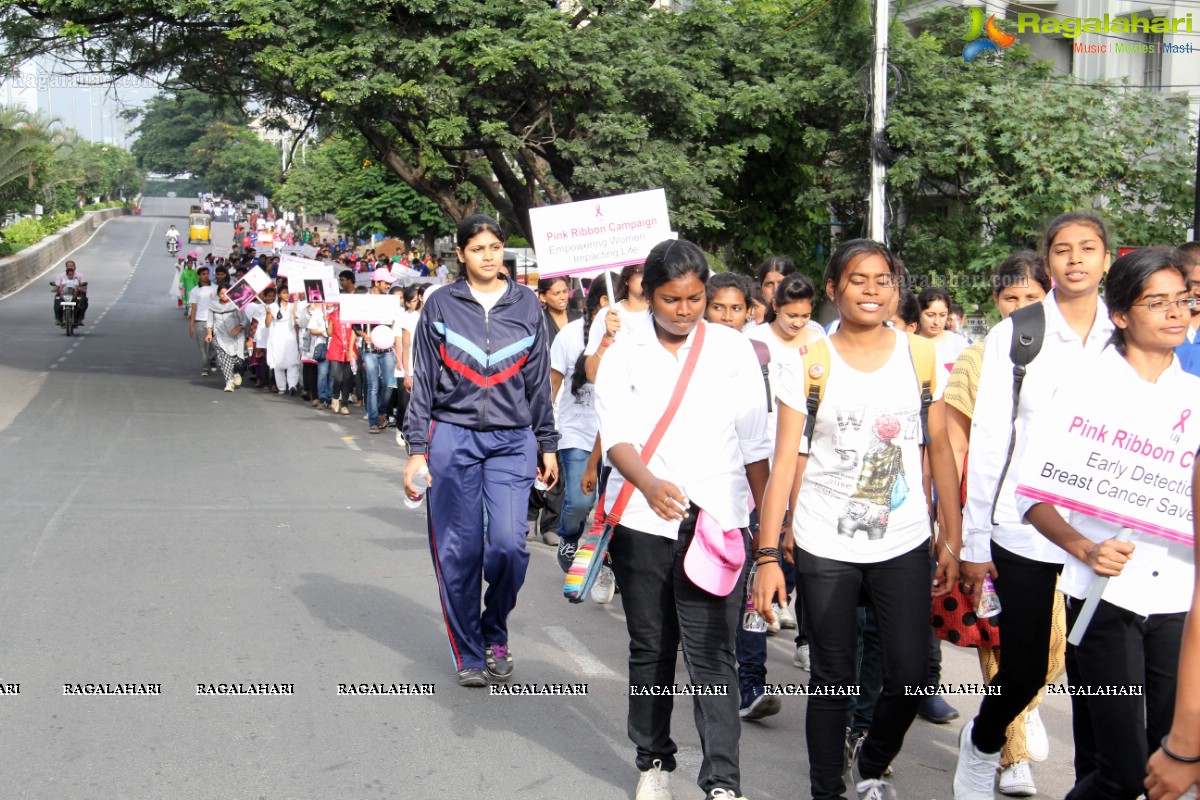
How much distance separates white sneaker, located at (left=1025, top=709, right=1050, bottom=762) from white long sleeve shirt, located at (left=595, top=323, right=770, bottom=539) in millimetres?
1410

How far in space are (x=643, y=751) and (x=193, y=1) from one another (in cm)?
1454

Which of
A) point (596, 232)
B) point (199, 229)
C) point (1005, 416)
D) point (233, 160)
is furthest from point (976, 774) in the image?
point (233, 160)

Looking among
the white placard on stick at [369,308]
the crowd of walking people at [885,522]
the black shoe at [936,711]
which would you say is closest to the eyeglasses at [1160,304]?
the crowd of walking people at [885,522]

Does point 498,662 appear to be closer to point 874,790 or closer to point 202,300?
point 874,790

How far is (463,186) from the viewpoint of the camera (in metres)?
23.5

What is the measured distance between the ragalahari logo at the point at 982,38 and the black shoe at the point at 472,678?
1710cm

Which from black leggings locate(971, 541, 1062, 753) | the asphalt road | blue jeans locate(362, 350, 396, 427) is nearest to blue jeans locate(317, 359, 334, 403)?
blue jeans locate(362, 350, 396, 427)

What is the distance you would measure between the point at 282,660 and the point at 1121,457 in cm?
394

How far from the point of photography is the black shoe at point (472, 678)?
569 centimetres

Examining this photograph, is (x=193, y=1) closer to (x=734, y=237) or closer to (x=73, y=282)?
(x=734, y=237)

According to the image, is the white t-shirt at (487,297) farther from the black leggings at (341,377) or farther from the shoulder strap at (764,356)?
the black leggings at (341,377)

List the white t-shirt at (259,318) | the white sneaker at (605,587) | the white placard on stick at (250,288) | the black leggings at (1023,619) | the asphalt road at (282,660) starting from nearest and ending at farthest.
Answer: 1. the black leggings at (1023,619)
2. the asphalt road at (282,660)
3. the white sneaker at (605,587)
4. the white t-shirt at (259,318)
5. the white placard on stick at (250,288)

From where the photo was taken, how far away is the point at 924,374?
4.01 metres

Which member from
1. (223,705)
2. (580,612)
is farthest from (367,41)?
(223,705)
